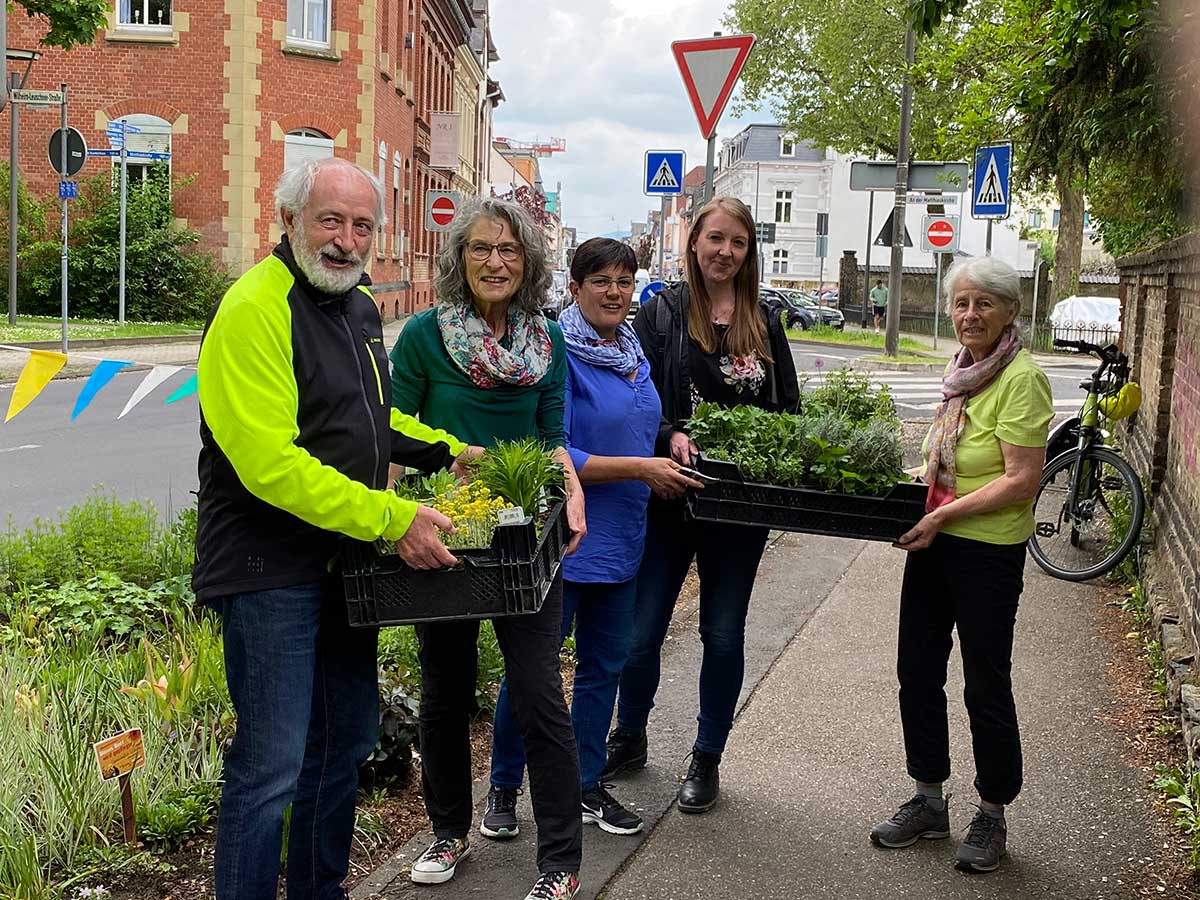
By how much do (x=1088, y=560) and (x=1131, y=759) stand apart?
363 centimetres

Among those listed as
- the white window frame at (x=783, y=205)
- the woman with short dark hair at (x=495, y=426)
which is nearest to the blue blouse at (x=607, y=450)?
the woman with short dark hair at (x=495, y=426)

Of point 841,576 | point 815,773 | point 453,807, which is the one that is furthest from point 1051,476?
point 453,807

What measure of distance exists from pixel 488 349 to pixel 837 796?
2201 mm

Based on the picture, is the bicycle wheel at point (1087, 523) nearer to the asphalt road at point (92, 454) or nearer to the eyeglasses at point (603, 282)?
the eyeglasses at point (603, 282)

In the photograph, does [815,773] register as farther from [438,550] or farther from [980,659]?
[438,550]

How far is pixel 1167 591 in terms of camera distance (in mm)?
6801

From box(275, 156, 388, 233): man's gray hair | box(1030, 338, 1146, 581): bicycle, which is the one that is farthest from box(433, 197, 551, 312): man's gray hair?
box(1030, 338, 1146, 581): bicycle

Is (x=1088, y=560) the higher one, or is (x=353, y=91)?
(x=353, y=91)

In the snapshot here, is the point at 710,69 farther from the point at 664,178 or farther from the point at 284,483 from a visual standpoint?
the point at 664,178

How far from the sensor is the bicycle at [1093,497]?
27.8ft

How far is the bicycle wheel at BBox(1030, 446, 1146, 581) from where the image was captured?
332 inches

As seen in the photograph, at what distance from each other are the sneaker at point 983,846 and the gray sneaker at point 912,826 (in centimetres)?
13

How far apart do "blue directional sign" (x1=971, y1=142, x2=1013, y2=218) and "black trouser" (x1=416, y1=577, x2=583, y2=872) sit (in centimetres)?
1009

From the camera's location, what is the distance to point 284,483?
2953mm
